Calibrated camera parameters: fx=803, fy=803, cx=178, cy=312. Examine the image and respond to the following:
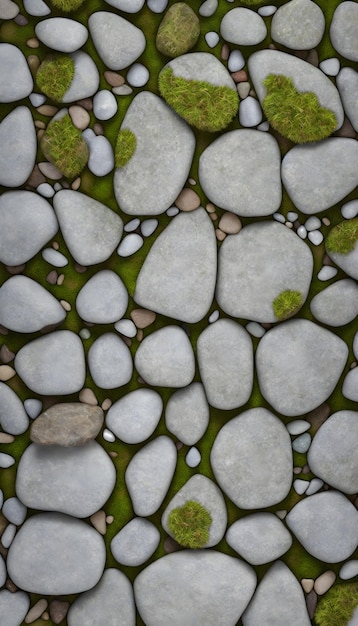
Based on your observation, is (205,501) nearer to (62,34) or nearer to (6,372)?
(6,372)

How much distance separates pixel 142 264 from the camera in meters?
1.29

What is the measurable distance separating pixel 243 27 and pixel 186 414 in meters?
0.62

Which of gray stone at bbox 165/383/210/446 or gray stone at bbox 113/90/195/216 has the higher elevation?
gray stone at bbox 113/90/195/216

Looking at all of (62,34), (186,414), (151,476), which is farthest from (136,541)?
(62,34)

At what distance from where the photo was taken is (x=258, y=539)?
1.29 m

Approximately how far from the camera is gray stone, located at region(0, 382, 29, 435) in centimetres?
129

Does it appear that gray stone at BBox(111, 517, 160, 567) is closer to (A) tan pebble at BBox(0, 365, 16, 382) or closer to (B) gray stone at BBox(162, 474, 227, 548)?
(B) gray stone at BBox(162, 474, 227, 548)

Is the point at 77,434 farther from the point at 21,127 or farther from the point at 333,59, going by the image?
the point at 333,59

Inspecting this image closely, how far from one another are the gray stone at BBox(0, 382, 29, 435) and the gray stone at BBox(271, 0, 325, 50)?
0.71 m

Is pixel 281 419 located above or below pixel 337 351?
below

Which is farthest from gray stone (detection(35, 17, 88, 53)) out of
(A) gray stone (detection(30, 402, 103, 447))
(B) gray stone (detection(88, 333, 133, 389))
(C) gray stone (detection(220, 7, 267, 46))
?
(A) gray stone (detection(30, 402, 103, 447))

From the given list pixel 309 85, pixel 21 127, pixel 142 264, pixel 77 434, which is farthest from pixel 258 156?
pixel 77 434

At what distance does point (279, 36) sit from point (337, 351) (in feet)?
1.68

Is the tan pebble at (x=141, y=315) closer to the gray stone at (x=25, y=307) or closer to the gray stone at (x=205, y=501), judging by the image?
the gray stone at (x=25, y=307)
